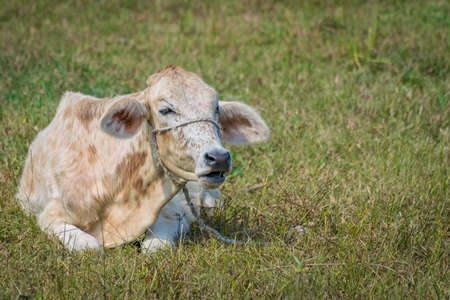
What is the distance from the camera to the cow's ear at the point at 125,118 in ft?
13.4

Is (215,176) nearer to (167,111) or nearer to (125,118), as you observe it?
(167,111)

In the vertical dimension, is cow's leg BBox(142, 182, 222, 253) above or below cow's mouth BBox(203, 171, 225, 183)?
below

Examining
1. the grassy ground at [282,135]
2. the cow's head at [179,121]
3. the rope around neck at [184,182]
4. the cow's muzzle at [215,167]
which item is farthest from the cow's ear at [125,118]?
the grassy ground at [282,135]

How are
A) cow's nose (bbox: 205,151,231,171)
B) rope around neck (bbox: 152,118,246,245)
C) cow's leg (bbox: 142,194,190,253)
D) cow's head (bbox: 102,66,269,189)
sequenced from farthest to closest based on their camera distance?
cow's leg (bbox: 142,194,190,253) < rope around neck (bbox: 152,118,246,245) < cow's head (bbox: 102,66,269,189) < cow's nose (bbox: 205,151,231,171)

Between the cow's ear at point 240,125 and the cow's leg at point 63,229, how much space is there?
972 millimetres

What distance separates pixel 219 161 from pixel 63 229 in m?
1.14

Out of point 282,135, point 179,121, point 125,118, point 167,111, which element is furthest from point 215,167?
point 282,135

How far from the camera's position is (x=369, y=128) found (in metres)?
6.39

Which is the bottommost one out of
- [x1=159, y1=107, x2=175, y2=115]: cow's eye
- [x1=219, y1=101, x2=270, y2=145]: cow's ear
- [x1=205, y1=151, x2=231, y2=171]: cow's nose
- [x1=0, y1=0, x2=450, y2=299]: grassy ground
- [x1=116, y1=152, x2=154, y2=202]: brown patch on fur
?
[x1=0, y1=0, x2=450, y2=299]: grassy ground

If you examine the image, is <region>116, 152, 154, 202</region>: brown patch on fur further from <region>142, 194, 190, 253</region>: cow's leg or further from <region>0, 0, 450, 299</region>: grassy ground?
<region>0, 0, 450, 299</region>: grassy ground

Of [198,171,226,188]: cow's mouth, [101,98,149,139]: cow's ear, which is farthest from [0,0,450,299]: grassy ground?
[101,98,149,139]: cow's ear

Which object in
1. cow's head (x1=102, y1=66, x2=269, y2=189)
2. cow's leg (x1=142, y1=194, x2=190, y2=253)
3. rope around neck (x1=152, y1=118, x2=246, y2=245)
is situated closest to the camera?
cow's head (x1=102, y1=66, x2=269, y2=189)

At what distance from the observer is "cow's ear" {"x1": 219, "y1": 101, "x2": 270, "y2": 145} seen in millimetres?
4492

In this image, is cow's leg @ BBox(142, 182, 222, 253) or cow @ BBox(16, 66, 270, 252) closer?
cow @ BBox(16, 66, 270, 252)
